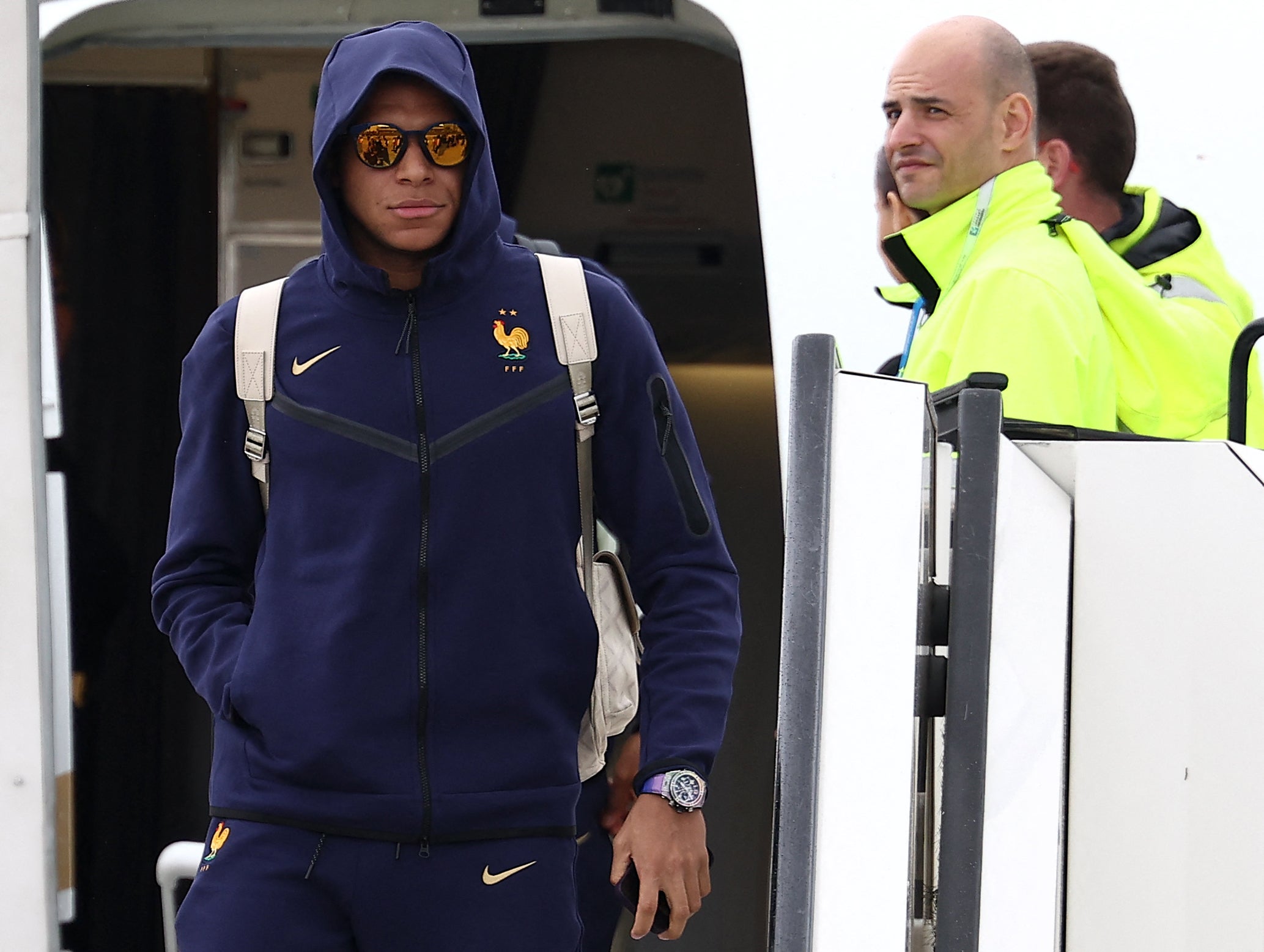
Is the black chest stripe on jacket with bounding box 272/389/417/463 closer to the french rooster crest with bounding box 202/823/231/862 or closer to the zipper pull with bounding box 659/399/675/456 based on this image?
the zipper pull with bounding box 659/399/675/456

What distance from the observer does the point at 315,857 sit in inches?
64.5

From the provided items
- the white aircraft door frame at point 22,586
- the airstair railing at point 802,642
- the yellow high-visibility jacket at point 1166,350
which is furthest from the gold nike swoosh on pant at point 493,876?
the white aircraft door frame at point 22,586

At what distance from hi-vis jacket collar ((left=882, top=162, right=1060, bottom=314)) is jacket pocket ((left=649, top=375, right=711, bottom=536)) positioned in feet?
1.69

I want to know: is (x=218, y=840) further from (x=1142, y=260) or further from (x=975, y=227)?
(x=1142, y=260)

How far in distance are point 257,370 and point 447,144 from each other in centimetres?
32

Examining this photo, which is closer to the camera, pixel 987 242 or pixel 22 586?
pixel 987 242

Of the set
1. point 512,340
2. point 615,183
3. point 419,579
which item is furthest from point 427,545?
point 615,183

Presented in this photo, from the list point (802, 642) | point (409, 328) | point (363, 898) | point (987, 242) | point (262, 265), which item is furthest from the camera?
point (262, 265)

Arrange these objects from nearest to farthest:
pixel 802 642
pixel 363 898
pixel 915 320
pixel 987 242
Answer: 1. pixel 802 642
2. pixel 363 898
3. pixel 987 242
4. pixel 915 320

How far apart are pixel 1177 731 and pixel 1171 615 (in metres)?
0.08

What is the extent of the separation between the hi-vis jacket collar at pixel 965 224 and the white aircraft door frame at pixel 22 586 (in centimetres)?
161

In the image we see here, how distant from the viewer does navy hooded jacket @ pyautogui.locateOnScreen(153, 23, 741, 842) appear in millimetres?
1652

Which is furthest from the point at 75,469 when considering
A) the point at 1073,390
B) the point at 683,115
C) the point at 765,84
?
the point at 1073,390

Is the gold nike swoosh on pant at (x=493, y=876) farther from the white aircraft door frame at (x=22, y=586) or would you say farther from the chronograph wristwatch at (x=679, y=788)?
the white aircraft door frame at (x=22, y=586)
